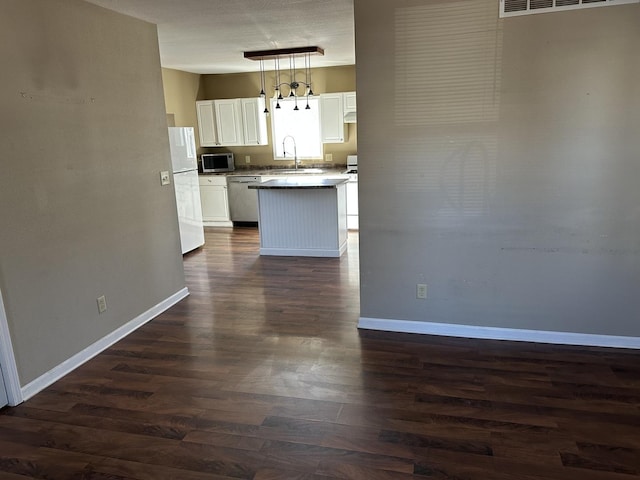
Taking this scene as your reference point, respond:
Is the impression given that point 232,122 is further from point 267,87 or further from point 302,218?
point 302,218

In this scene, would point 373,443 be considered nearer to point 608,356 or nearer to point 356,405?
point 356,405

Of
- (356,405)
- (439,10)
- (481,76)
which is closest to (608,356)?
(356,405)

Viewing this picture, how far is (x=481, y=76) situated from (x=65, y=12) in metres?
2.72

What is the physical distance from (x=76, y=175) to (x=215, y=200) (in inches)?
178

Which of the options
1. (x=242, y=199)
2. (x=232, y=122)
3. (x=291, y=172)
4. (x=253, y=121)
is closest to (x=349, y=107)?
(x=291, y=172)

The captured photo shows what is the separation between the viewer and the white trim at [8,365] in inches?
100

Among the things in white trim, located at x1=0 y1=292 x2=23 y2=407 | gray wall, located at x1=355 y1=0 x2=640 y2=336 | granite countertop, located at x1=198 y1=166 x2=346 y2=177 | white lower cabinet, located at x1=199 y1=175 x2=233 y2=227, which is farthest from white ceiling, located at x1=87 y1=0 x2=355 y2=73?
white trim, located at x1=0 y1=292 x2=23 y2=407

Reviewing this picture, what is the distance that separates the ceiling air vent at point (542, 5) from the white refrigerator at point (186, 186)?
3863 millimetres

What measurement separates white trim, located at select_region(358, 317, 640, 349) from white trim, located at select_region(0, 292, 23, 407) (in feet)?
7.44

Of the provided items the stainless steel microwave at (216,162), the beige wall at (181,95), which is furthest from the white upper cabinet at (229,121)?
the beige wall at (181,95)

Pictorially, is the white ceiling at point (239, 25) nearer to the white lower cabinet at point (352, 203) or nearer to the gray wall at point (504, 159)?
the gray wall at point (504, 159)

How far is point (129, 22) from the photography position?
3500 mm

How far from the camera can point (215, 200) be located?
7535 mm

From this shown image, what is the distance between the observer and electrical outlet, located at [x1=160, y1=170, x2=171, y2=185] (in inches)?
155
